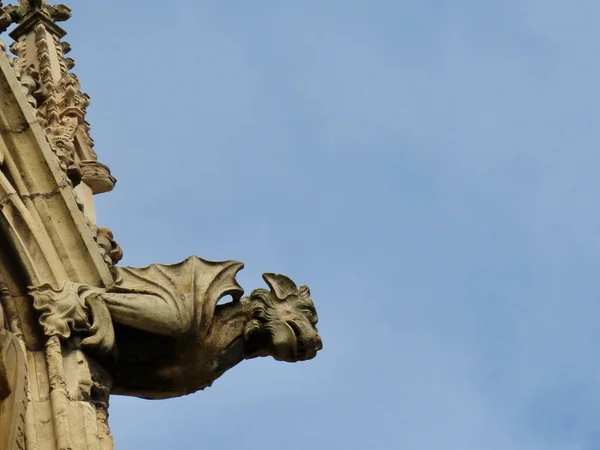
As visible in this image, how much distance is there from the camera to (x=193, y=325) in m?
11.9

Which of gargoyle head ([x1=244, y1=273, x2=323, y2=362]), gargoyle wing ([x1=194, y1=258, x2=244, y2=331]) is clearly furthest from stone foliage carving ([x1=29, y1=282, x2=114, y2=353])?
gargoyle head ([x1=244, y1=273, x2=323, y2=362])

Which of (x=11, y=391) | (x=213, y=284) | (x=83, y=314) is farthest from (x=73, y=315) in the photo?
(x=213, y=284)

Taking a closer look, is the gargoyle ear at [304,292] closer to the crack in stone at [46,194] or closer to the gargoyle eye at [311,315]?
the gargoyle eye at [311,315]

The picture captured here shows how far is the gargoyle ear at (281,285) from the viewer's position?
485 inches

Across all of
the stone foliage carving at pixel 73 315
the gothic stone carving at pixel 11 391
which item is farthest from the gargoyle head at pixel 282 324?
the gothic stone carving at pixel 11 391

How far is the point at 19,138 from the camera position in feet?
40.9

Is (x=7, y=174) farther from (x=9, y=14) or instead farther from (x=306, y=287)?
(x=9, y=14)

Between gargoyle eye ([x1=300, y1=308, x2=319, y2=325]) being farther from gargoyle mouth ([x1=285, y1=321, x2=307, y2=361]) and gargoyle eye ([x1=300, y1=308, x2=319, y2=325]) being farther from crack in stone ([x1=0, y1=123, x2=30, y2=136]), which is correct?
crack in stone ([x1=0, y1=123, x2=30, y2=136])

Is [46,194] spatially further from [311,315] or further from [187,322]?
[311,315]

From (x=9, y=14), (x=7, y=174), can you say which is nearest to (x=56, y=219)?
(x=7, y=174)

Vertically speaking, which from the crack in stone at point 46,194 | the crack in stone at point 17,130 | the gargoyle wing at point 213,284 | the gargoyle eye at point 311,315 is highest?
the crack in stone at point 17,130

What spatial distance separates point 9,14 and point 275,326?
152 inches

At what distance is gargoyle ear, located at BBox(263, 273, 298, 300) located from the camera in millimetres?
12312

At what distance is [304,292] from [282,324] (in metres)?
0.30
